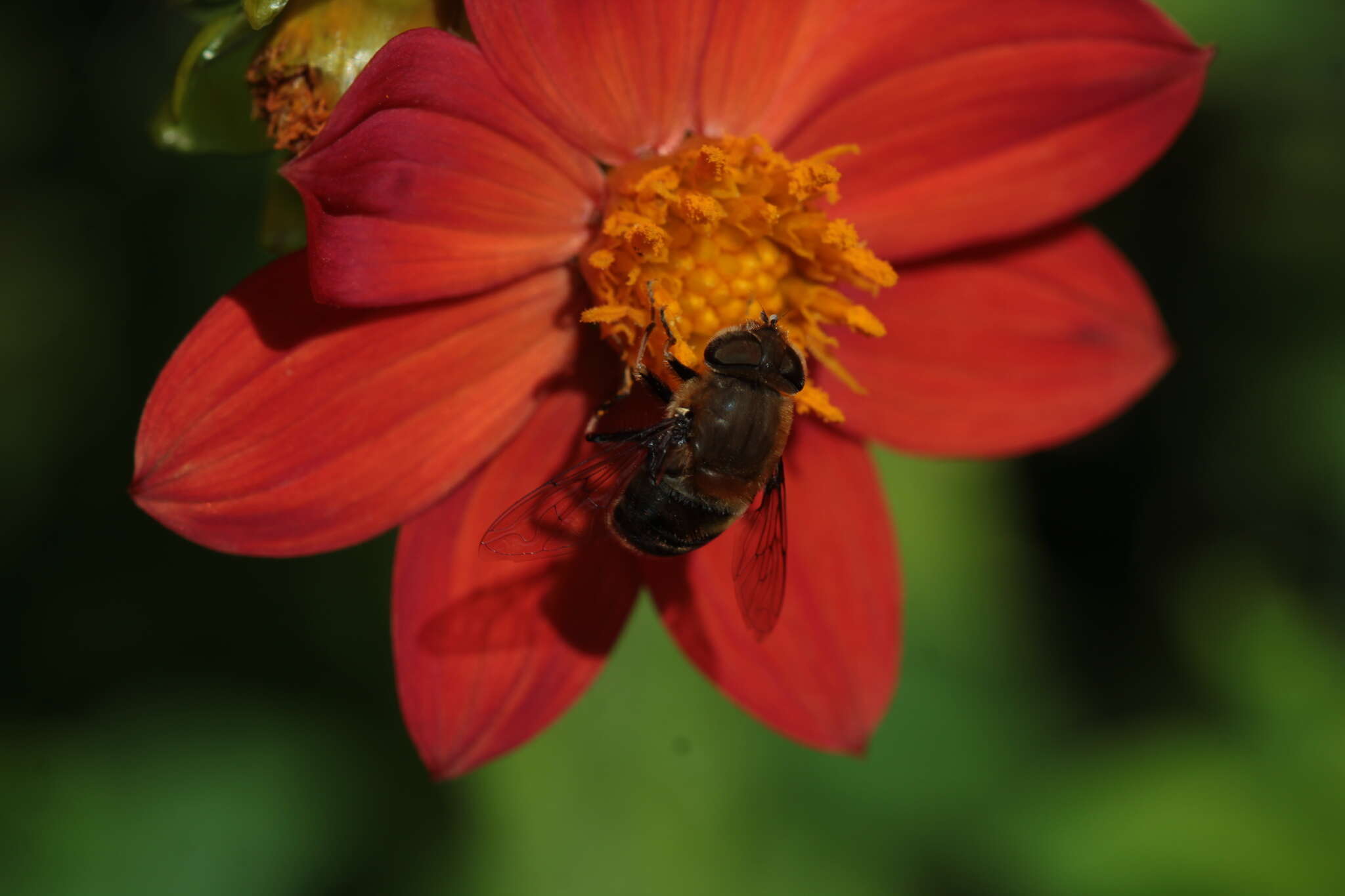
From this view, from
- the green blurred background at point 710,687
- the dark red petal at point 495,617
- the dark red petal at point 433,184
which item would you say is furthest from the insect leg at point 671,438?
the green blurred background at point 710,687

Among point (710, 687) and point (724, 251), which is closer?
point (724, 251)

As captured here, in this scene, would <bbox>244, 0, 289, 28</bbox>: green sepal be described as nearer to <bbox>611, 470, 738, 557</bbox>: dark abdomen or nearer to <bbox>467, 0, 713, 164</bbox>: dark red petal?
<bbox>467, 0, 713, 164</bbox>: dark red petal

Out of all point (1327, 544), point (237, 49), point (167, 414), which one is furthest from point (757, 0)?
point (1327, 544)

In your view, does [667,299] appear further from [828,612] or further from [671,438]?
[828,612]

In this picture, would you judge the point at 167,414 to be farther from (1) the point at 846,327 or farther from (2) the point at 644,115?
(1) the point at 846,327

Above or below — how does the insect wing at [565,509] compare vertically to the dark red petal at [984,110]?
below

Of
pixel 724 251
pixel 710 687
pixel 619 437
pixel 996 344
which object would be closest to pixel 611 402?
pixel 619 437

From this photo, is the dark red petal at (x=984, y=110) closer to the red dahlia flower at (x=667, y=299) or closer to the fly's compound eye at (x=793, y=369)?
the red dahlia flower at (x=667, y=299)
